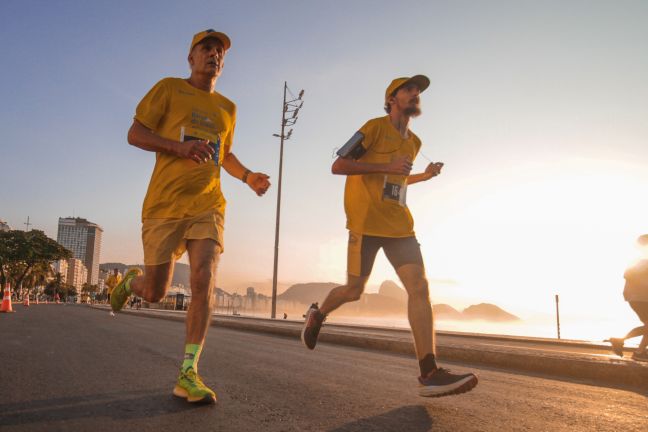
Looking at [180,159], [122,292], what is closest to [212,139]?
[180,159]

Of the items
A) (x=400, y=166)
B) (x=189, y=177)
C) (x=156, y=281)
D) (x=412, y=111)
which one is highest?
(x=412, y=111)

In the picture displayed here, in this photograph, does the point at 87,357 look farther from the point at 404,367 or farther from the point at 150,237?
the point at 404,367

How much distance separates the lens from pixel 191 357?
2.97 meters

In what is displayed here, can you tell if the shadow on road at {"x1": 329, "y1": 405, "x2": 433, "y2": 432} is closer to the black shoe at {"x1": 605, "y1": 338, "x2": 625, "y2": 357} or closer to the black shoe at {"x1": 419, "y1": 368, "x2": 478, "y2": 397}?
the black shoe at {"x1": 419, "y1": 368, "x2": 478, "y2": 397}

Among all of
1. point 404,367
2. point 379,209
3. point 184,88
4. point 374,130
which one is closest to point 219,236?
point 184,88

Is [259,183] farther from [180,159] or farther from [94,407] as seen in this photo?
[94,407]

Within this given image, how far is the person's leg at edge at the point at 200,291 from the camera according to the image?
308 cm

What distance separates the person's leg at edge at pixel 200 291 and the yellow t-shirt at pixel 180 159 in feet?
0.85

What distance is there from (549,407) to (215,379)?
2287 millimetres

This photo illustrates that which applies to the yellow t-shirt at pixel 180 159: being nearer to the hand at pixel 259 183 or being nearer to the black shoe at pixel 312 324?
the hand at pixel 259 183

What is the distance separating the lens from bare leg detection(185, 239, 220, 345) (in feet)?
10.2

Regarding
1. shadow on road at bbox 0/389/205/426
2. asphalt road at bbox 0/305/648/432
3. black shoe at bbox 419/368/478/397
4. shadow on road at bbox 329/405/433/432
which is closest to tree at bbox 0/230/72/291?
asphalt road at bbox 0/305/648/432

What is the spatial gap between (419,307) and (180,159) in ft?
6.24

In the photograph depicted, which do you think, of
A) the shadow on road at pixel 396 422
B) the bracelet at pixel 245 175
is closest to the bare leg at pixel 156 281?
the bracelet at pixel 245 175
